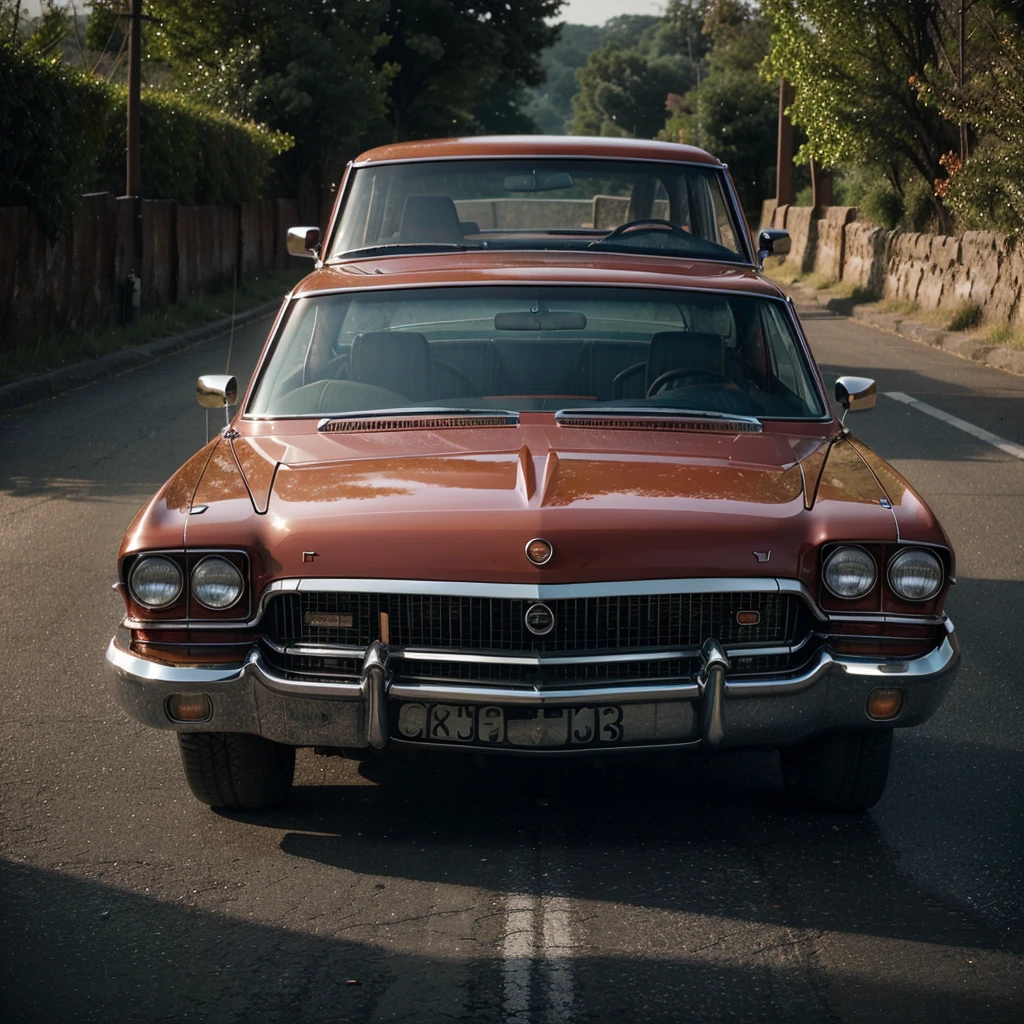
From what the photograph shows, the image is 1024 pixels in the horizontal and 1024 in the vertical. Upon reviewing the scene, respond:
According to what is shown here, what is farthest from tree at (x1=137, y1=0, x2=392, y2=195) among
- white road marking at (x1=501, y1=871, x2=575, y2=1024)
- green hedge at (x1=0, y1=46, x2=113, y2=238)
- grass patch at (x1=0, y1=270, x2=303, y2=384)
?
white road marking at (x1=501, y1=871, x2=575, y2=1024)

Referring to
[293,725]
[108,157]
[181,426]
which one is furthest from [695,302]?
[108,157]

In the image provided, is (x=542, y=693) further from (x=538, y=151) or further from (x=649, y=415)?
(x=538, y=151)

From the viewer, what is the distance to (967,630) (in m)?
6.52

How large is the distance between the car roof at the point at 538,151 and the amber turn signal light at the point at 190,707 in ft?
12.6

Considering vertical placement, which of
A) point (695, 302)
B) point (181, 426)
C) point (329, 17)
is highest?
point (329, 17)

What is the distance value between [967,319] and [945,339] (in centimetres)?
92

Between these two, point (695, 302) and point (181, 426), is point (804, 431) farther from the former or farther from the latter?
point (181, 426)

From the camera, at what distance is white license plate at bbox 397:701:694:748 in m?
3.94

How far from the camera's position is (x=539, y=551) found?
390 cm

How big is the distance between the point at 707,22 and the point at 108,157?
3965 centimetres

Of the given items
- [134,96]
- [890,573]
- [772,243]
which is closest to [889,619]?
[890,573]

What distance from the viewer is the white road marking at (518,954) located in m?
3.33

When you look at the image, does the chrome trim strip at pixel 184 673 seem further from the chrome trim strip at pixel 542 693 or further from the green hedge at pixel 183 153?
the green hedge at pixel 183 153

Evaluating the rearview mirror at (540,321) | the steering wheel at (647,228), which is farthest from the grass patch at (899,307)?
the rearview mirror at (540,321)
